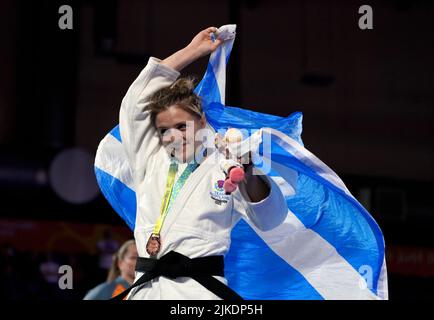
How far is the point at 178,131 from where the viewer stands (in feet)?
→ 8.77

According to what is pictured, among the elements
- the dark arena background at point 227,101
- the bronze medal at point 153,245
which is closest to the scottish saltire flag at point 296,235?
the bronze medal at point 153,245

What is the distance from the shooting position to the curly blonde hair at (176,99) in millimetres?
2709

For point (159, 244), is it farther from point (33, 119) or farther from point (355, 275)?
point (33, 119)

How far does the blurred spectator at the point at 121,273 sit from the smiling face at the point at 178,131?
2246 millimetres

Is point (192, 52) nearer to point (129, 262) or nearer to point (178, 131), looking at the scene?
point (178, 131)

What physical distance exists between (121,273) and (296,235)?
2337mm

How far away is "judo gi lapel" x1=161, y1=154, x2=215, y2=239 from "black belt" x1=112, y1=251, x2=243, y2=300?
3.6 inches

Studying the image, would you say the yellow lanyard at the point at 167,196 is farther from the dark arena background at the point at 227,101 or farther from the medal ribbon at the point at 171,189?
the dark arena background at the point at 227,101

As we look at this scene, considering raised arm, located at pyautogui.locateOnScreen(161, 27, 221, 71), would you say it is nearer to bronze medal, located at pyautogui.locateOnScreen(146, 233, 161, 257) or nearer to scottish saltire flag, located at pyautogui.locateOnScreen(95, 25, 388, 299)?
scottish saltire flag, located at pyautogui.locateOnScreen(95, 25, 388, 299)

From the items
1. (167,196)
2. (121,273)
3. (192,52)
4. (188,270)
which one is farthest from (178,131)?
(121,273)

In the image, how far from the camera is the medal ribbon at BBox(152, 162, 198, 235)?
8.45 feet

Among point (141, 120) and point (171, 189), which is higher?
point (141, 120)
